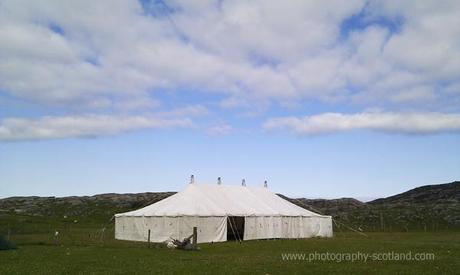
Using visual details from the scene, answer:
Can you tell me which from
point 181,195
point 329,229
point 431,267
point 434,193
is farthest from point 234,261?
point 434,193

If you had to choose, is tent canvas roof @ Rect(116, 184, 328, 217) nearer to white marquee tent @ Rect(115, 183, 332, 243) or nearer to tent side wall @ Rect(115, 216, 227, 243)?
white marquee tent @ Rect(115, 183, 332, 243)

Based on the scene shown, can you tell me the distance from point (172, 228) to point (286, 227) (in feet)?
31.3

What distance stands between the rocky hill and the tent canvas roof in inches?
696

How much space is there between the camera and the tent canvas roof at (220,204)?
34750 millimetres

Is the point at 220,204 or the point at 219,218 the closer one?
the point at 219,218

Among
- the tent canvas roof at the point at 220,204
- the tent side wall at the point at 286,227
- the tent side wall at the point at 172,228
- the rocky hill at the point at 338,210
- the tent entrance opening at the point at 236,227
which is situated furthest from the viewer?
the rocky hill at the point at 338,210

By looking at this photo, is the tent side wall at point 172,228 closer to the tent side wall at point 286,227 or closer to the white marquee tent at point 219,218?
the white marquee tent at point 219,218

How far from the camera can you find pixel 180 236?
33406 mm

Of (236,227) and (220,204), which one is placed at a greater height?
(220,204)

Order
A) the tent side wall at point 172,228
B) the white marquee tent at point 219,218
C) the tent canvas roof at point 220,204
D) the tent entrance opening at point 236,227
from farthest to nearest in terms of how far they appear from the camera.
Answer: the tent entrance opening at point 236,227
the tent canvas roof at point 220,204
the white marquee tent at point 219,218
the tent side wall at point 172,228

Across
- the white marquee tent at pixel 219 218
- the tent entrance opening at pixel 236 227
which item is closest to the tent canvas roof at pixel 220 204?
the white marquee tent at pixel 219 218

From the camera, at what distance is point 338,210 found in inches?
3351

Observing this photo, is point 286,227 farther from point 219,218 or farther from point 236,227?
point 219,218

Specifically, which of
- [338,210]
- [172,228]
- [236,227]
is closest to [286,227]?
[236,227]
